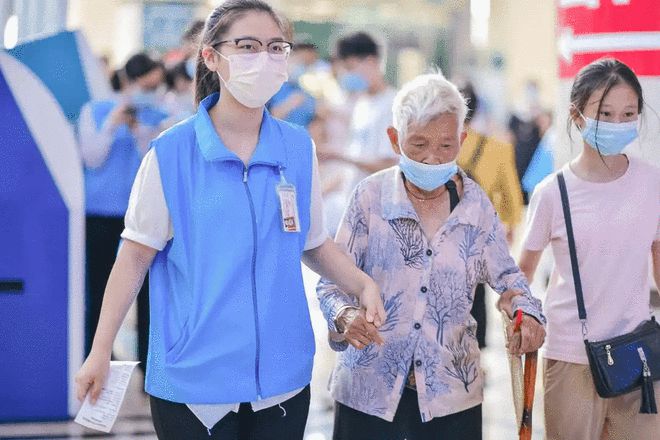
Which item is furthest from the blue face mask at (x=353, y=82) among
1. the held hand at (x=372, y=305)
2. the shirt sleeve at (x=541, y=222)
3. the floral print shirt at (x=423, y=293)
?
the held hand at (x=372, y=305)

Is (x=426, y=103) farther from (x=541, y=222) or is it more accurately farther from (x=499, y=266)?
(x=541, y=222)

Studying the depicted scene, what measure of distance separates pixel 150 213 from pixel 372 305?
0.59 meters

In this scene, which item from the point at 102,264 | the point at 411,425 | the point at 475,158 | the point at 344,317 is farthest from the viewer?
the point at 102,264

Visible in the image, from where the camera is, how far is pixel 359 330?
288 cm

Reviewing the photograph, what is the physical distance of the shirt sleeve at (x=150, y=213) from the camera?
8.96 feet

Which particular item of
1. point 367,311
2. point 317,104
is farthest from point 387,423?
point 317,104

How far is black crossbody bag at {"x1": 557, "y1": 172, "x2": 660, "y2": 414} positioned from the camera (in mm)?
3480

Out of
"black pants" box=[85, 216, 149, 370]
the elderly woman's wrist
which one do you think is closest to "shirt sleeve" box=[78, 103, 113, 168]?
"black pants" box=[85, 216, 149, 370]

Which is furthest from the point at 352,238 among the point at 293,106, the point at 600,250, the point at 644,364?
the point at 293,106

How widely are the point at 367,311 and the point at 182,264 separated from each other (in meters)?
0.47

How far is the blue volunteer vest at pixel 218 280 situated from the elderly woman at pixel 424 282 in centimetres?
38

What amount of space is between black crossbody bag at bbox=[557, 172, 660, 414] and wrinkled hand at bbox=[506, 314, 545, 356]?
0.44 metres

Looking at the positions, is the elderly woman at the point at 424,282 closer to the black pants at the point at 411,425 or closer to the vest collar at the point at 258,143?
the black pants at the point at 411,425

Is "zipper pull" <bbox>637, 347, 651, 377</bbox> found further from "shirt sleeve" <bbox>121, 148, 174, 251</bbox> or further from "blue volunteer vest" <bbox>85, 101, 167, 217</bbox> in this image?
A: "blue volunteer vest" <bbox>85, 101, 167, 217</bbox>
